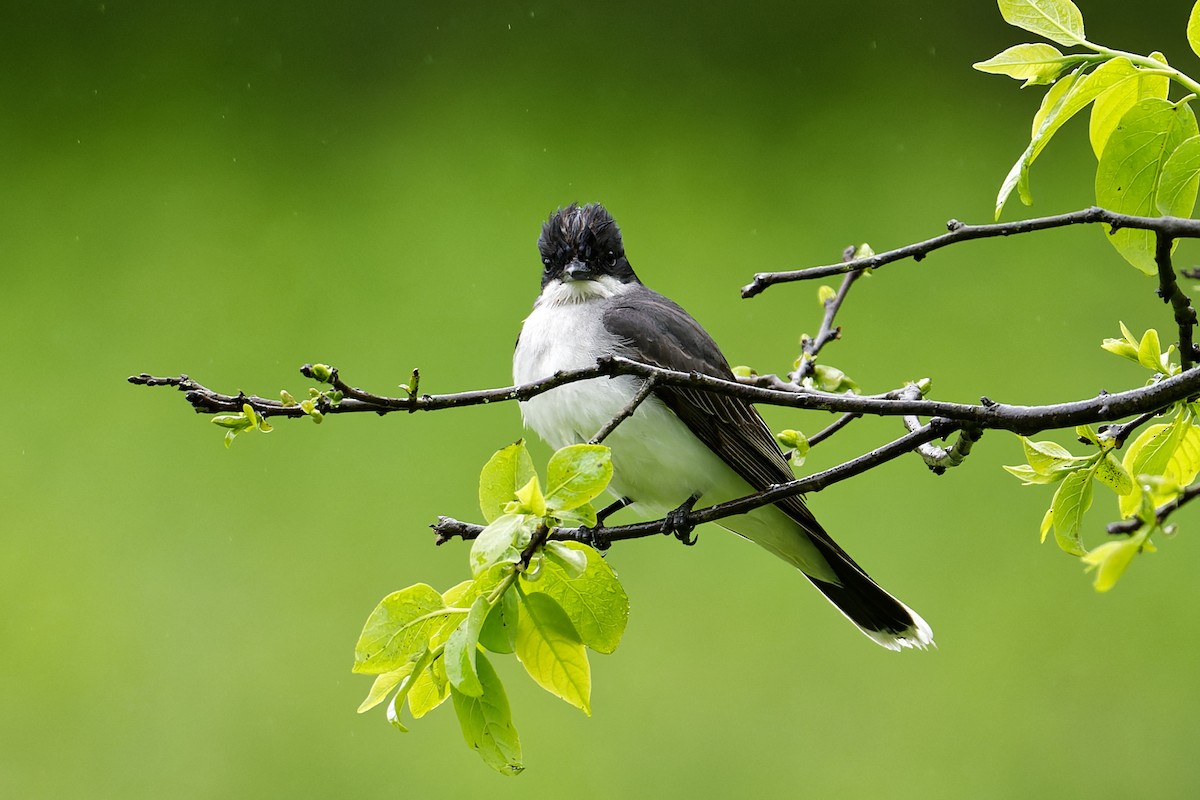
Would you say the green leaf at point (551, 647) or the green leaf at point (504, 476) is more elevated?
the green leaf at point (504, 476)

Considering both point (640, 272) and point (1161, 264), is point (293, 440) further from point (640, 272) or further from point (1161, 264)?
point (1161, 264)

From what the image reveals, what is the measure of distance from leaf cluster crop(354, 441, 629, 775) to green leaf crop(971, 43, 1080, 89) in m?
0.46

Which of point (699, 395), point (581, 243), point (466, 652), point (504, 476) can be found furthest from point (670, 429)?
point (466, 652)

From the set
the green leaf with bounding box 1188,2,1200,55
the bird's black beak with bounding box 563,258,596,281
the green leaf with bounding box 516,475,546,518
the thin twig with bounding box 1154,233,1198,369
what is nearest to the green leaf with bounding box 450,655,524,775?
the green leaf with bounding box 516,475,546,518

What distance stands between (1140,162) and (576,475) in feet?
1.70

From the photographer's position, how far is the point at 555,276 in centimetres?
219

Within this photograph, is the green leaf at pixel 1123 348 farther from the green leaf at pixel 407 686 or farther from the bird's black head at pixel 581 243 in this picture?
the bird's black head at pixel 581 243

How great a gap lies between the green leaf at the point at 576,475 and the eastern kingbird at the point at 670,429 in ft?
2.82

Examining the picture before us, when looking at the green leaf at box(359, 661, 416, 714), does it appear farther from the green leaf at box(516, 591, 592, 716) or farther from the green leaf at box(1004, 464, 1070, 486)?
the green leaf at box(1004, 464, 1070, 486)

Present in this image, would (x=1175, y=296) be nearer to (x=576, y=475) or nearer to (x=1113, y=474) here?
(x=1113, y=474)

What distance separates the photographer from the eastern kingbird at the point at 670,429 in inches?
74.2

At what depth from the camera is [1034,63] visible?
1030 millimetres

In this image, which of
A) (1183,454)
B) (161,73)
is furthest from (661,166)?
(1183,454)

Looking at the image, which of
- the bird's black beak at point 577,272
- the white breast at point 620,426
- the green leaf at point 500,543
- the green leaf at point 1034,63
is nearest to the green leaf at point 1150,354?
the green leaf at point 1034,63
